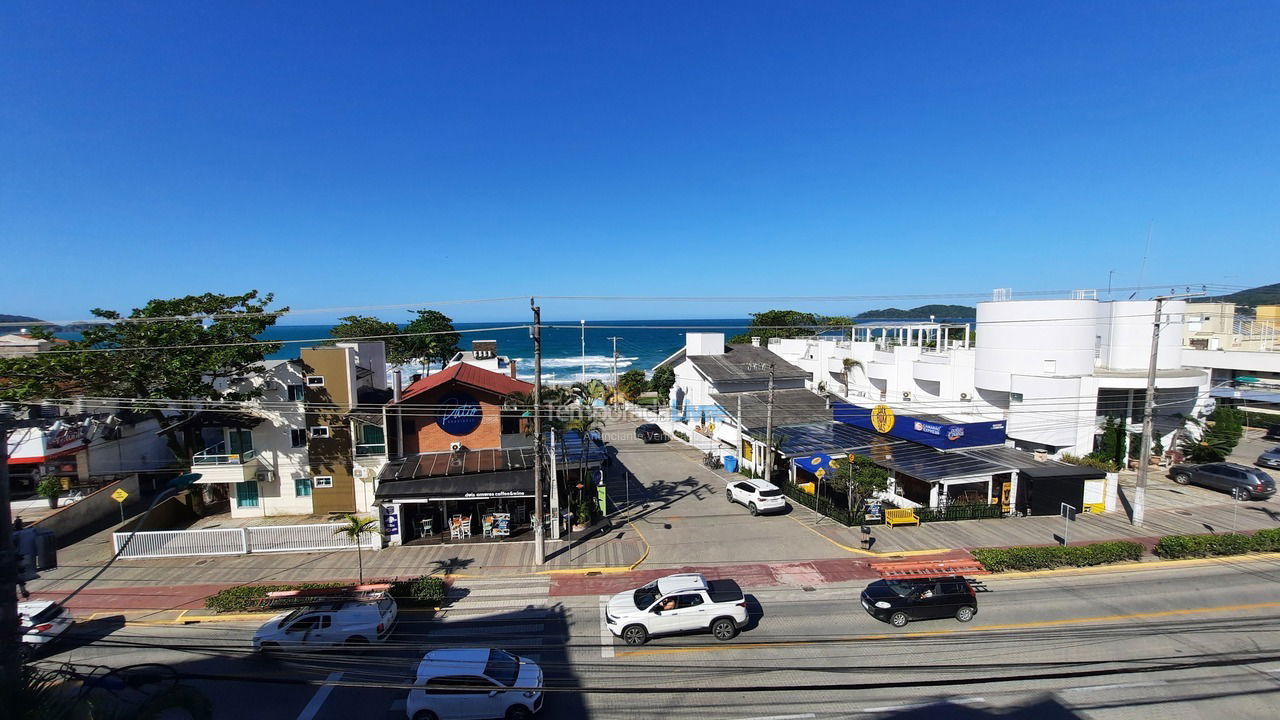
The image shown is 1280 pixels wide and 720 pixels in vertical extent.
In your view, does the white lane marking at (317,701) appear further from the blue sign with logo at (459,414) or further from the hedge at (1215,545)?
the hedge at (1215,545)

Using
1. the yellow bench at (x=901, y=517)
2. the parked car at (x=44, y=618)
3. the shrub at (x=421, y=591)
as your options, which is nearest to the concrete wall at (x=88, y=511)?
the parked car at (x=44, y=618)

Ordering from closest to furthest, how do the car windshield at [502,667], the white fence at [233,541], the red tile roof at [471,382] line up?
the car windshield at [502,667]
the white fence at [233,541]
the red tile roof at [471,382]

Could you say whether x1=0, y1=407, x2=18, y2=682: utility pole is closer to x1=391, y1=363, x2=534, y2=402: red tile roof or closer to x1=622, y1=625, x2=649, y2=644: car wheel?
x1=622, y1=625, x2=649, y2=644: car wheel

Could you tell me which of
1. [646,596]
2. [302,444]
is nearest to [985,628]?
[646,596]

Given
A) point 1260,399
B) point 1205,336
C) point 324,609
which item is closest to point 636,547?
point 324,609

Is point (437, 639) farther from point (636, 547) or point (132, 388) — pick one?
point (132, 388)

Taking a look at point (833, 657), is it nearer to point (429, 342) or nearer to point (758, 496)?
point (758, 496)
